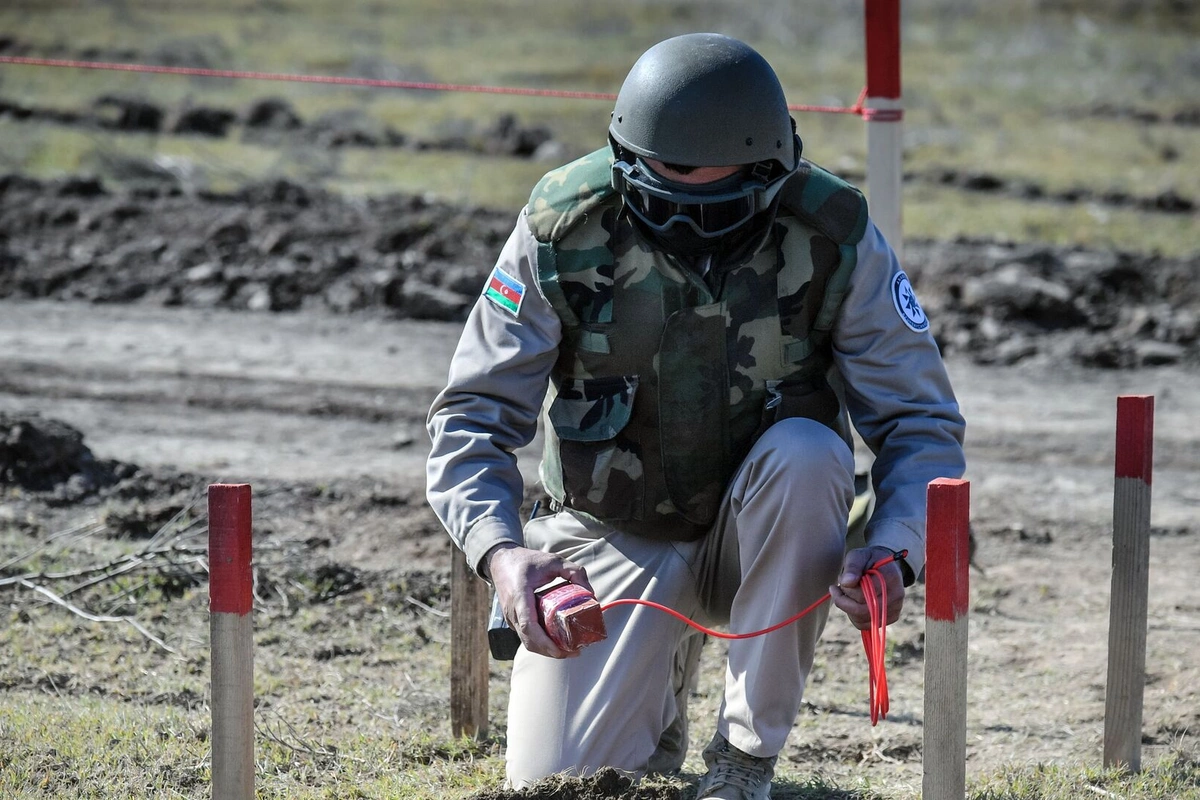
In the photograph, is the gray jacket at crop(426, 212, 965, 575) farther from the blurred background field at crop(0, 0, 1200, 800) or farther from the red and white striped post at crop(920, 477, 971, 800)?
the blurred background field at crop(0, 0, 1200, 800)

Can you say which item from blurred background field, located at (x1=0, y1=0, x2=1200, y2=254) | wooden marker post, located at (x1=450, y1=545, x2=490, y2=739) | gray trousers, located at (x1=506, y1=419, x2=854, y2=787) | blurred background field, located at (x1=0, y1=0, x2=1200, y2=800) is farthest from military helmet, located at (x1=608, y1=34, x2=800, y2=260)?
blurred background field, located at (x1=0, y1=0, x2=1200, y2=254)

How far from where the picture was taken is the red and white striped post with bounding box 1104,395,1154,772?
3.12 metres

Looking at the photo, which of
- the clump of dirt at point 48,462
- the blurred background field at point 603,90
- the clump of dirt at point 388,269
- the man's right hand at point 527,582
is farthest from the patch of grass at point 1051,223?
the man's right hand at point 527,582

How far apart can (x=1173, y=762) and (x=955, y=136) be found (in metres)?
13.7

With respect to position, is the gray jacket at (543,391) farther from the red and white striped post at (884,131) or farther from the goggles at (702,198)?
the red and white striped post at (884,131)

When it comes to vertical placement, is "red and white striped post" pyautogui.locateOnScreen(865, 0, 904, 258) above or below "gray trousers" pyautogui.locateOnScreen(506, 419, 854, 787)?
above

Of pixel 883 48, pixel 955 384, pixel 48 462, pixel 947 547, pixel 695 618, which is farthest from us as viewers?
pixel 955 384

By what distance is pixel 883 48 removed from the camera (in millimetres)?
4660

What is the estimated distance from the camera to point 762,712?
9.46 feet

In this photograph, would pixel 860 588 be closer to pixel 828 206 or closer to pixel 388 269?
A: pixel 828 206

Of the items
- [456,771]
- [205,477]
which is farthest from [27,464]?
[456,771]

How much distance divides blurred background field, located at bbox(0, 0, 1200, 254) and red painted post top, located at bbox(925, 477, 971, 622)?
364 inches

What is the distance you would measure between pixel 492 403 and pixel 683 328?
0.43m

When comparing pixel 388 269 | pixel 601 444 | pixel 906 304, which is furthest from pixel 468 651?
pixel 388 269
